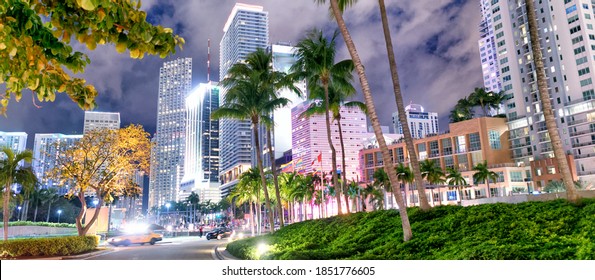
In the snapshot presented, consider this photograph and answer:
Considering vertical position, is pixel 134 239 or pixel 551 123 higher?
pixel 551 123

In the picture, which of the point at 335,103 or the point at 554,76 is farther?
the point at 554,76

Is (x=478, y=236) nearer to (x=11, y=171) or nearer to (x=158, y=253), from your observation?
(x=158, y=253)

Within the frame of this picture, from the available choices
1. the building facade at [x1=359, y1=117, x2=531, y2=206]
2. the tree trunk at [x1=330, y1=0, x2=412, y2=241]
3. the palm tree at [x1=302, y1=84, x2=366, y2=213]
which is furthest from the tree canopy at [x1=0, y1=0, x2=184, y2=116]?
the building facade at [x1=359, y1=117, x2=531, y2=206]

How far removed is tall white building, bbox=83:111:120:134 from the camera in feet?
85.2

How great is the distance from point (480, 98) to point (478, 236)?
94.7 metres

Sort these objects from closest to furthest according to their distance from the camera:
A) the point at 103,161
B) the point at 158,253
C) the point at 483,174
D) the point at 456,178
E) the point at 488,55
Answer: the point at 158,253 < the point at 103,161 < the point at 483,174 < the point at 456,178 < the point at 488,55

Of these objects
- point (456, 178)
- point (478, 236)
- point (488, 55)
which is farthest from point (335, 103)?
point (488, 55)

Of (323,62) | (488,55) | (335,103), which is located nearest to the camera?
(323,62)

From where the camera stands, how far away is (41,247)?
19875 millimetres

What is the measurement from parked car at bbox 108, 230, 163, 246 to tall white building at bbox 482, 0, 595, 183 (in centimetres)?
7510

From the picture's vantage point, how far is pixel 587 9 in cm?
8188
